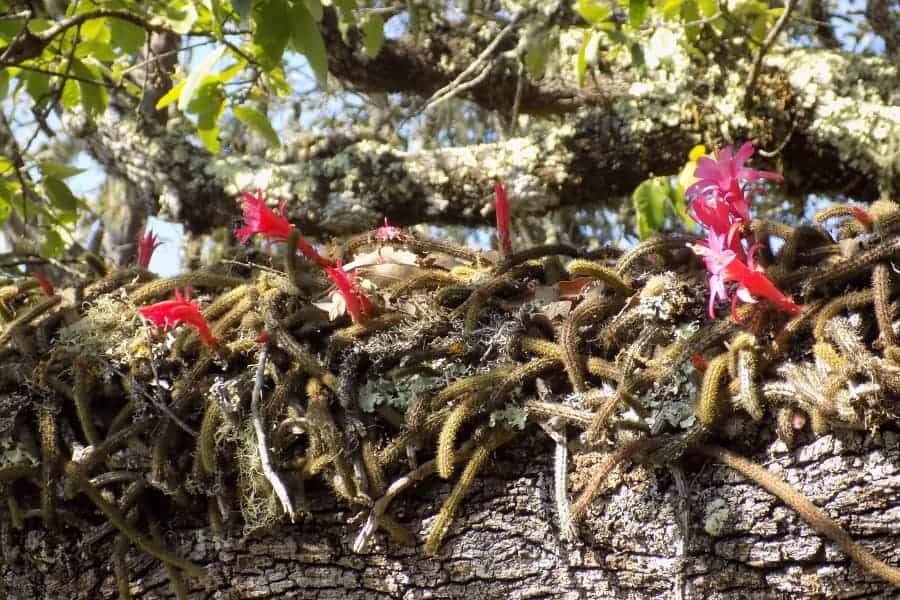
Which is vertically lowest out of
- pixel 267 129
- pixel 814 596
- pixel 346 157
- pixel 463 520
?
pixel 814 596

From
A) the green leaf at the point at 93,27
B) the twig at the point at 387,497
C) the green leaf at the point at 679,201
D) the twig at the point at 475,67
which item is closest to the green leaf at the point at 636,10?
the green leaf at the point at 679,201

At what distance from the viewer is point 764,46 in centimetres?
281

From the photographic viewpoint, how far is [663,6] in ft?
8.78

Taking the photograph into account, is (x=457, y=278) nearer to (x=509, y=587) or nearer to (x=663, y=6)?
(x=509, y=587)

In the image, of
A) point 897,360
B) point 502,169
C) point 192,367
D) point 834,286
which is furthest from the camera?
point 502,169

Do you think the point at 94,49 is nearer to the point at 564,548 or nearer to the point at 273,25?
the point at 273,25

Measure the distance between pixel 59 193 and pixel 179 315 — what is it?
158 centimetres

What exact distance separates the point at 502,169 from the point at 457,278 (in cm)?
179

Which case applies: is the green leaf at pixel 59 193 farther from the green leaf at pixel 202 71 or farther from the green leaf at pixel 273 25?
the green leaf at pixel 273 25

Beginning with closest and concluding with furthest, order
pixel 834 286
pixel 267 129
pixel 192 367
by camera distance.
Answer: pixel 834 286 < pixel 192 367 < pixel 267 129

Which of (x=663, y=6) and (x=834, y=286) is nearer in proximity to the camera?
(x=834, y=286)

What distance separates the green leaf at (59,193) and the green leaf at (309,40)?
1354 millimetres

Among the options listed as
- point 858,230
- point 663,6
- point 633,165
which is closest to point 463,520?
point 858,230

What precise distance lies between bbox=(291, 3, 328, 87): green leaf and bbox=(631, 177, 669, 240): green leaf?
1.31 metres
